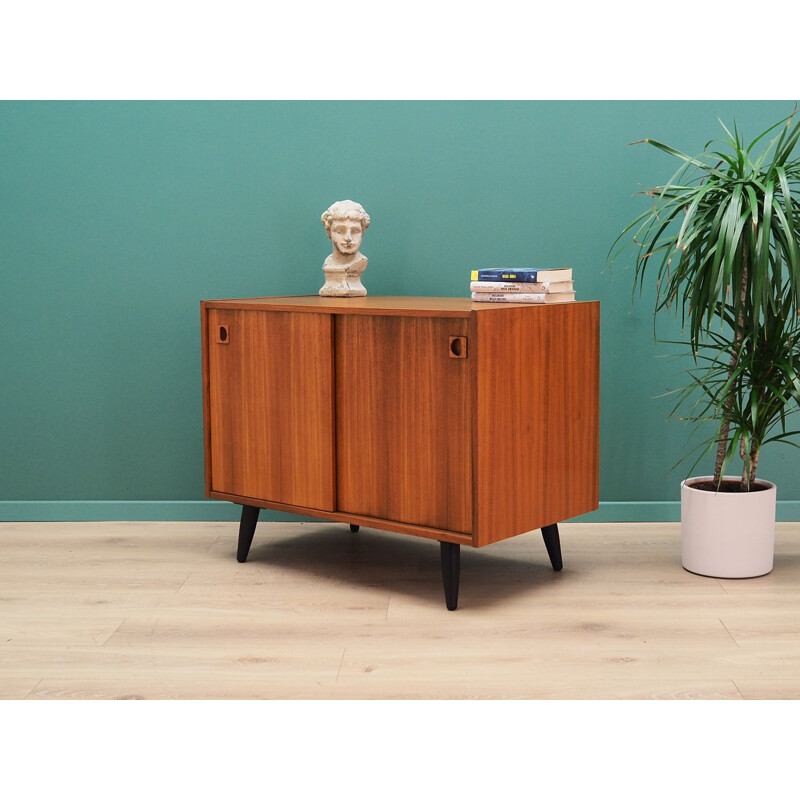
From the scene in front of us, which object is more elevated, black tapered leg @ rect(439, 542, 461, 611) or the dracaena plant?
the dracaena plant

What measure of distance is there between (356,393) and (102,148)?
153 centimetres

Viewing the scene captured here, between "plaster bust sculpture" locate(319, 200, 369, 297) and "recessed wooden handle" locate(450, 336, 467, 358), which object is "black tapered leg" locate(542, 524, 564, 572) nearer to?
"recessed wooden handle" locate(450, 336, 467, 358)

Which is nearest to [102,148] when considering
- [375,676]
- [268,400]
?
[268,400]

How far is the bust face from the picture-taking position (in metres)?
3.34

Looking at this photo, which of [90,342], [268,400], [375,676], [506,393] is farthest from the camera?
[90,342]

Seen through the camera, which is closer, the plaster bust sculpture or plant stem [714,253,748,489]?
plant stem [714,253,748,489]

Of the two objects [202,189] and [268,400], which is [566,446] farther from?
[202,189]

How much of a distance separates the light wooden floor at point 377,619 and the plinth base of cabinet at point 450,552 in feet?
0.14

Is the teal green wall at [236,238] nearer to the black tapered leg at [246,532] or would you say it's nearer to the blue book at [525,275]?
the black tapered leg at [246,532]

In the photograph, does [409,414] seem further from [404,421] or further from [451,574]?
[451,574]

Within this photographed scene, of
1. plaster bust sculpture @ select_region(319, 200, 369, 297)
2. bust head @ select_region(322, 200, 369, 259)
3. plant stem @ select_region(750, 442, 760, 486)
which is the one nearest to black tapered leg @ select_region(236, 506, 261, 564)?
plaster bust sculpture @ select_region(319, 200, 369, 297)

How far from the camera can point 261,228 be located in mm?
3666

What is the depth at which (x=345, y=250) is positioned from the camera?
3.36 m

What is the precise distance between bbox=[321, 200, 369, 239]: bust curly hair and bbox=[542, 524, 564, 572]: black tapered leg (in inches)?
47.7
